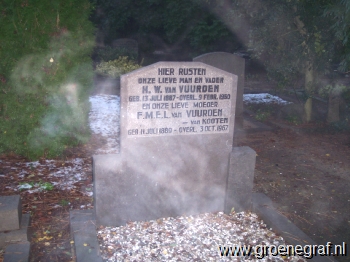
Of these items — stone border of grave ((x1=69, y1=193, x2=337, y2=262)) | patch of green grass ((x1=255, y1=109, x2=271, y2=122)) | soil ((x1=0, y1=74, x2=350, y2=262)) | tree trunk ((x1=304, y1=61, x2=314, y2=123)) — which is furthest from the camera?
patch of green grass ((x1=255, y1=109, x2=271, y2=122))

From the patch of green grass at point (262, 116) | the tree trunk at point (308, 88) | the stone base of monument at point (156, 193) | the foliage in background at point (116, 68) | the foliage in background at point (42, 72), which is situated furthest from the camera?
the foliage in background at point (116, 68)

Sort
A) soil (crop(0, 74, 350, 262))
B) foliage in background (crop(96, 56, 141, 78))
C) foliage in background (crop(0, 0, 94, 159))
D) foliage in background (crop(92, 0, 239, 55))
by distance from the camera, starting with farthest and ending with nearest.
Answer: foliage in background (crop(92, 0, 239, 55)), foliage in background (crop(96, 56, 141, 78)), foliage in background (crop(0, 0, 94, 159)), soil (crop(0, 74, 350, 262))

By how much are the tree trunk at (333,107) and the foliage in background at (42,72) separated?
6207mm

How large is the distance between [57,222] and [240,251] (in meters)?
2.26

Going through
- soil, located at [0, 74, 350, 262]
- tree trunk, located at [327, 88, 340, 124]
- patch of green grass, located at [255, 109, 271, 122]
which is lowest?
soil, located at [0, 74, 350, 262]

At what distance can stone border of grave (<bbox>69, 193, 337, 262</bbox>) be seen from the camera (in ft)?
12.7

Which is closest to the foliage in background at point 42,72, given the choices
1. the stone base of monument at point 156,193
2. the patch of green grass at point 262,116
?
the stone base of monument at point 156,193

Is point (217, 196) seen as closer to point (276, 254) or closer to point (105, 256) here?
point (276, 254)

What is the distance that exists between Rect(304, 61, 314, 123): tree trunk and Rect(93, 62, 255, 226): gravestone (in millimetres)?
5346

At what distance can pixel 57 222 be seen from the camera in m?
4.69

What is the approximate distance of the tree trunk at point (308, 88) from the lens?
31.3 feet

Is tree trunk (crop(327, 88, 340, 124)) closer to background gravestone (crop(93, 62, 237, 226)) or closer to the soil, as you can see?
the soil

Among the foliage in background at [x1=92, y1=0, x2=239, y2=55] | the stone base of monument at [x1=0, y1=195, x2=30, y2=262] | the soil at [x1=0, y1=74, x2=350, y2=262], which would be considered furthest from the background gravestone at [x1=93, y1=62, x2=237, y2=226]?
the foliage in background at [x1=92, y1=0, x2=239, y2=55]

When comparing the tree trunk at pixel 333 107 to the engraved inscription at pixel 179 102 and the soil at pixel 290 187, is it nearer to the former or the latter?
the soil at pixel 290 187
